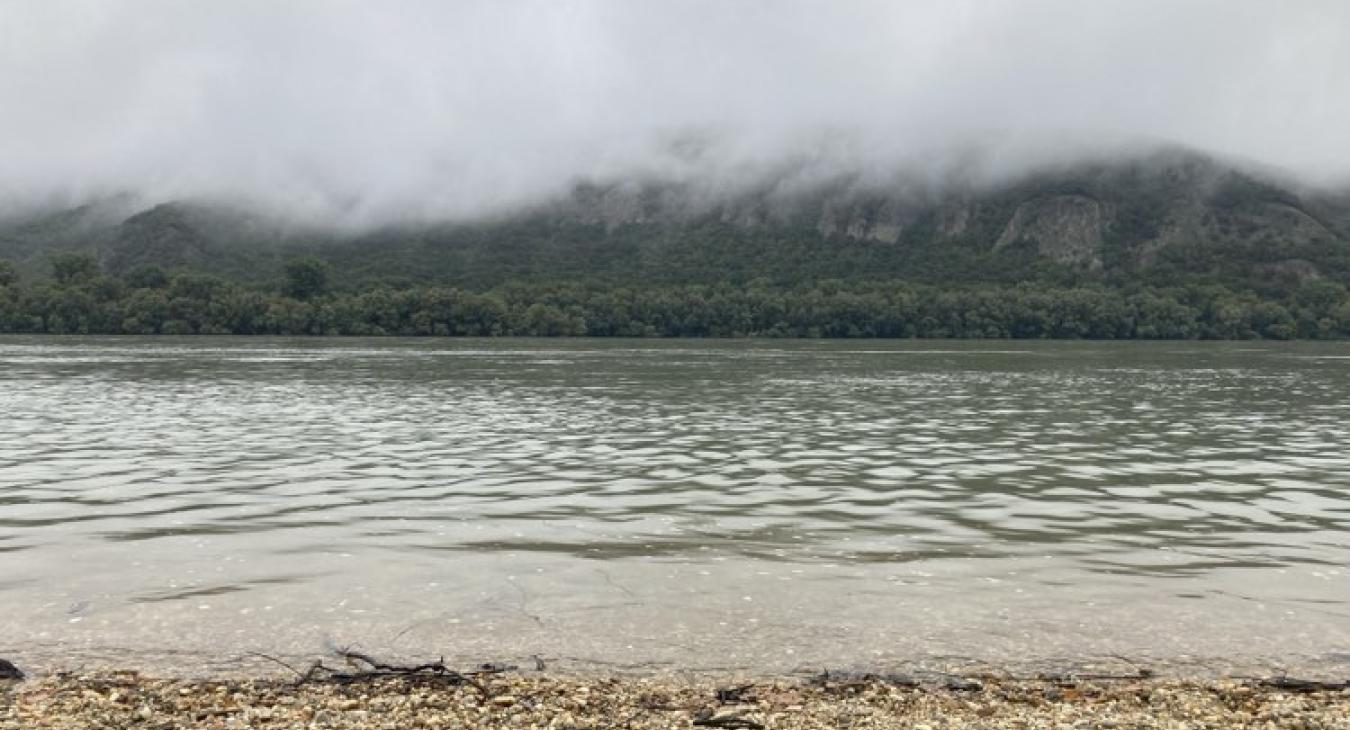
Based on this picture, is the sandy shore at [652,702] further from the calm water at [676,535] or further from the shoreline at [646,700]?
the calm water at [676,535]

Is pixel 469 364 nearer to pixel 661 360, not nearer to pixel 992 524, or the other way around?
pixel 661 360

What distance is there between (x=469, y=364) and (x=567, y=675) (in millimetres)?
95912

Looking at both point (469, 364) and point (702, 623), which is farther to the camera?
point (469, 364)

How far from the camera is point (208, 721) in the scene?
1185 cm

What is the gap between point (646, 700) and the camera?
42.3 feet

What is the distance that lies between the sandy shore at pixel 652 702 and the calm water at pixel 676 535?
118cm

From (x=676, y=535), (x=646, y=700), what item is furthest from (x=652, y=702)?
(x=676, y=535)

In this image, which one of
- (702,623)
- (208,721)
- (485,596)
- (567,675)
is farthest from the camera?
(485,596)

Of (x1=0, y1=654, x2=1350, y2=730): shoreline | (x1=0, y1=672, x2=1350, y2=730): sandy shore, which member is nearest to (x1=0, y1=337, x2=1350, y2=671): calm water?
(x1=0, y1=654, x2=1350, y2=730): shoreline

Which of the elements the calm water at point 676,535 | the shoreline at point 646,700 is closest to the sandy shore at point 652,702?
the shoreline at point 646,700

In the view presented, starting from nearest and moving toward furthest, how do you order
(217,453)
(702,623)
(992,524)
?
(702,623) → (992,524) → (217,453)

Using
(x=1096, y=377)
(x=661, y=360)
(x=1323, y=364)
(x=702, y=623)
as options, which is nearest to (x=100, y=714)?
(x=702, y=623)

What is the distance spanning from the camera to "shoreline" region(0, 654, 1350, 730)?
1199cm

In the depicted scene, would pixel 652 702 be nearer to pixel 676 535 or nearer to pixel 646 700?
pixel 646 700
